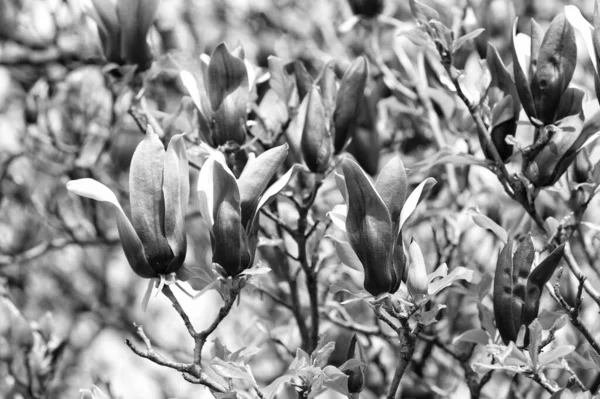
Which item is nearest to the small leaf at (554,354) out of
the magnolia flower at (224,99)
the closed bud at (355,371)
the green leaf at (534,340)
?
the green leaf at (534,340)

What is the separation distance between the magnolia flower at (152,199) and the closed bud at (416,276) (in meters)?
0.34

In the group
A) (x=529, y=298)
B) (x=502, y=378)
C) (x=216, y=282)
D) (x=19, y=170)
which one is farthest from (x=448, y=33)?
(x=19, y=170)

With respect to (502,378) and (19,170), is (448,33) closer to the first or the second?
(502,378)

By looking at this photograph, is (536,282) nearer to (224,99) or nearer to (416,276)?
(416,276)

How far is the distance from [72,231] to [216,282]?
146 centimetres

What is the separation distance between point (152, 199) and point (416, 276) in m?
0.39

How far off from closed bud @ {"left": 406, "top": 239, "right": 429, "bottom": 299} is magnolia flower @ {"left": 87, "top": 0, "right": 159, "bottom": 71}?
0.79 meters

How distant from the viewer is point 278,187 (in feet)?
4.16

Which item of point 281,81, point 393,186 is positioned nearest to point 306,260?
point 281,81

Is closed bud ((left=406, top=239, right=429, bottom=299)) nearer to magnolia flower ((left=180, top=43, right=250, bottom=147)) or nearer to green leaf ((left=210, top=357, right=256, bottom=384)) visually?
green leaf ((left=210, top=357, right=256, bottom=384))

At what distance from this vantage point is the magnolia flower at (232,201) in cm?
123

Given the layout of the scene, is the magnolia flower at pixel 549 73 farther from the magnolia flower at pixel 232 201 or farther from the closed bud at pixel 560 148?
the magnolia flower at pixel 232 201

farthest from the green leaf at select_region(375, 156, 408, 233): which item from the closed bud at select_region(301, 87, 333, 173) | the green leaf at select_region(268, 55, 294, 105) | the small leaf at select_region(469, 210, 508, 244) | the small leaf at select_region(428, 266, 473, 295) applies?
the green leaf at select_region(268, 55, 294, 105)

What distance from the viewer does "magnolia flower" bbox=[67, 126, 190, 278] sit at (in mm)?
1230
